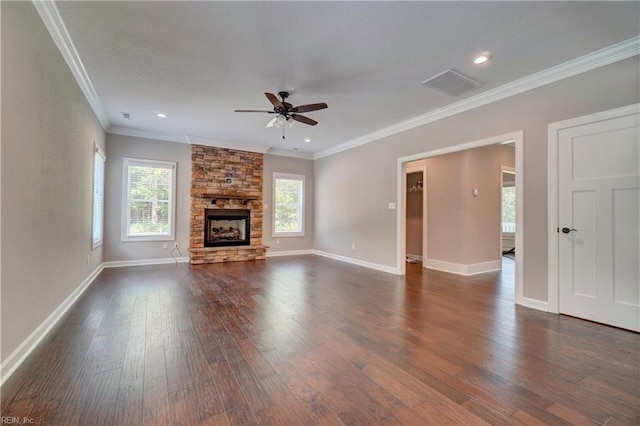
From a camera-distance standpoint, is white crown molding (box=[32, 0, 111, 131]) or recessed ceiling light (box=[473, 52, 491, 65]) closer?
white crown molding (box=[32, 0, 111, 131])

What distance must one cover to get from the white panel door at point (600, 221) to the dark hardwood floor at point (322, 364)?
258mm

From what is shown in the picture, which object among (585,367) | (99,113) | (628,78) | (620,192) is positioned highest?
(99,113)

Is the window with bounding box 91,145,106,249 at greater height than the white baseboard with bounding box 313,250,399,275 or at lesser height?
greater

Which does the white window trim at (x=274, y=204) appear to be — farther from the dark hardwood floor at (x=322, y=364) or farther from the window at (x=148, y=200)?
the dark hardwood floor at (x=322, y=364)

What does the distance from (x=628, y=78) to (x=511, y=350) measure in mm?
2950

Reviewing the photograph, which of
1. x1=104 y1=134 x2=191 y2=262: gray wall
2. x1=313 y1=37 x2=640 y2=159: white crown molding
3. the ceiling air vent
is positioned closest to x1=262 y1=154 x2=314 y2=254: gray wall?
x1=104 y1=134 x2=191 y2=262: gray wall

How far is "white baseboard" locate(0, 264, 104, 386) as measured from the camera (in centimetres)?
189

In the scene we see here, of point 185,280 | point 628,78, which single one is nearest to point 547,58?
point 628,78

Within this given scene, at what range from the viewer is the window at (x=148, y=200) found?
5.91m

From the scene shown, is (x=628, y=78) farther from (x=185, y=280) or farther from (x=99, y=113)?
(x=99, y=113)

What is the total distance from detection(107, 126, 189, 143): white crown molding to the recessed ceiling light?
579cm

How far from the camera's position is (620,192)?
9.45 feet

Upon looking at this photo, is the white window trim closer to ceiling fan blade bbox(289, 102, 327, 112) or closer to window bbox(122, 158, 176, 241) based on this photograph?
window bbox(122, 158, 176, 241)

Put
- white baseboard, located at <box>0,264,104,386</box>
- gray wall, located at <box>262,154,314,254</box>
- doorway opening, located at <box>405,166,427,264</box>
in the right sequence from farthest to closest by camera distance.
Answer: gray wall, located at <box>262,154,314,254</box> → doorway opening, located at <box>405,166,427,264</box> → white baseboard, located at <box>0,264,104,386</box>
